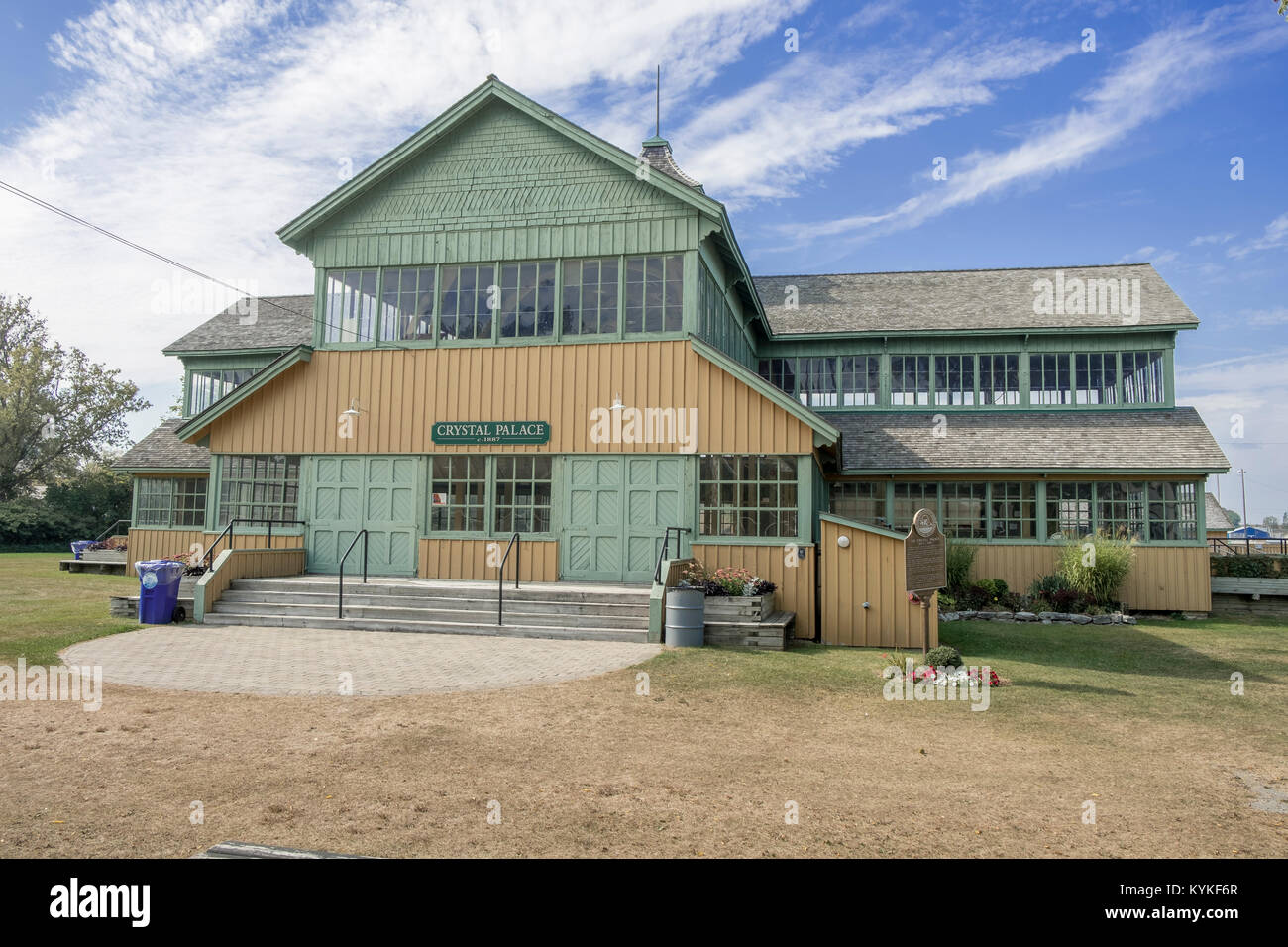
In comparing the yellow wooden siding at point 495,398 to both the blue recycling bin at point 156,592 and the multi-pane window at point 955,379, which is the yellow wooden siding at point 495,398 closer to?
the blue recycling bin at point 156,592

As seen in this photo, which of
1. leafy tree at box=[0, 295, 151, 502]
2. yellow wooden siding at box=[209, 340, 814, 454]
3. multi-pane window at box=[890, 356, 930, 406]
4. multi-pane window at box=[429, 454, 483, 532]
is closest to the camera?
yellow wooden siding at box=[209, 340, 814, 454]

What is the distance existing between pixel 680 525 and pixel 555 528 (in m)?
2.44

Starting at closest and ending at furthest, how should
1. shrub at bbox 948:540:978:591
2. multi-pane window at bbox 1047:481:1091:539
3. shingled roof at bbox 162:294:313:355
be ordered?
shrub at bbox 948:540:978:591
multi-pane window at bbox 1047:481:1091:539
shingled roof at bbox 162:294:313:355

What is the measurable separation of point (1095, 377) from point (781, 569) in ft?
39.0

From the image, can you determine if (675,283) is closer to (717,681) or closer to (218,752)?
(717,681)

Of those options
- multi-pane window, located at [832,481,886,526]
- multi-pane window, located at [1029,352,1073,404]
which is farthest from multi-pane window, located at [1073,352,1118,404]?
multi-pane window, located at [832,481,886,526]

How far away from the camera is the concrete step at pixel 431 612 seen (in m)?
13.4

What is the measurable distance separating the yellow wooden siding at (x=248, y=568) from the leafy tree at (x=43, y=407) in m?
34.3

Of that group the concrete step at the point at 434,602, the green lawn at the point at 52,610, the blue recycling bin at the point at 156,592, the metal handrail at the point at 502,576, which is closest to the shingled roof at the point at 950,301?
the metal handrail at the point at 502,576

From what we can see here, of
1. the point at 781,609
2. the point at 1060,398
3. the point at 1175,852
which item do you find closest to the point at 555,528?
the point at 781,609

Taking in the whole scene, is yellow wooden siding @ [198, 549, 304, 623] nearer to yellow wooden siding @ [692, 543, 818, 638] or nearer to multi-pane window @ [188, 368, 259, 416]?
yellow wooden siding @ [692, 543, 818, 638]

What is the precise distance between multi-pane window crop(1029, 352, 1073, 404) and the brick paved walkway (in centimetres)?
1421

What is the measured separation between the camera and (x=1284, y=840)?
5168 millimetres

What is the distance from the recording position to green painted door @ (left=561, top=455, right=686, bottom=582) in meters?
15.6
